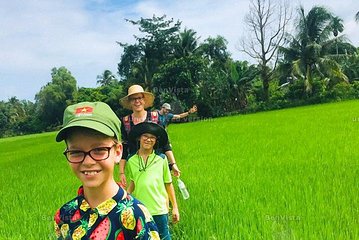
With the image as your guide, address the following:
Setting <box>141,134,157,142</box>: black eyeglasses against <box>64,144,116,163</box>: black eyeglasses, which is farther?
<box>141,134,157,142</box>: black eyeglasses

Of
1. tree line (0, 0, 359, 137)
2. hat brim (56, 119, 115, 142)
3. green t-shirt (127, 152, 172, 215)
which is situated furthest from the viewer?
tree line (0, 0, 359, 137)

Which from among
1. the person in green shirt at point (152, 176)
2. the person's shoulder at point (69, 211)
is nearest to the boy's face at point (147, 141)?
the person in green shirt at point (152, 176)

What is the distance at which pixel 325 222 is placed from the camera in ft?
8.63

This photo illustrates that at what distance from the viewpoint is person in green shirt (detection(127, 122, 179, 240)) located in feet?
7.34

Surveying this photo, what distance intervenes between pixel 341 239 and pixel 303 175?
2013 millimetres

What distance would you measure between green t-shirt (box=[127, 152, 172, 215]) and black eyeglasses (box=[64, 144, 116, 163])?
3.63 feet

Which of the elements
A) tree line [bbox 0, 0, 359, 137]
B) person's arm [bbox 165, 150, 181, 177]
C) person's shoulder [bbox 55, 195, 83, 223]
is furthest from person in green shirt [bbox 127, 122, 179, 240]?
tree line [bbox 0, 0, 359, 137]

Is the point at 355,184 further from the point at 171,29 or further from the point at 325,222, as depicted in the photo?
the point at 171,29

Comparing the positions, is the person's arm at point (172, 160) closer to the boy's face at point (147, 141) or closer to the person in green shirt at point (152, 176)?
the person in green shirt at point (152, 176)

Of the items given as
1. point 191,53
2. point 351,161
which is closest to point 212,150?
point 351,161

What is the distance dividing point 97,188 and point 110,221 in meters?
0.11

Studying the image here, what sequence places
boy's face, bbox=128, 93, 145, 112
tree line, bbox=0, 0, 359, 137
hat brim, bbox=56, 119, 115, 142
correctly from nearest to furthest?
hat brim, bbox=56, 119, 115, 142 → boy's face, bbox=128, 93, 145, 112 → tree line, bbox=0, 0, 359, 137

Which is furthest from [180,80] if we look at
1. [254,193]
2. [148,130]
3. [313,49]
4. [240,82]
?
[148,130]

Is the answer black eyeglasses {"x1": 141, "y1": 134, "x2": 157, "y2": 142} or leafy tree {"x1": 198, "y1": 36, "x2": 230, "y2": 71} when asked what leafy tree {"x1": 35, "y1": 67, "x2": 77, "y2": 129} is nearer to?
leafy tree {"x1": 198, "y1": 36, "x2": 230, "y2": 71}
